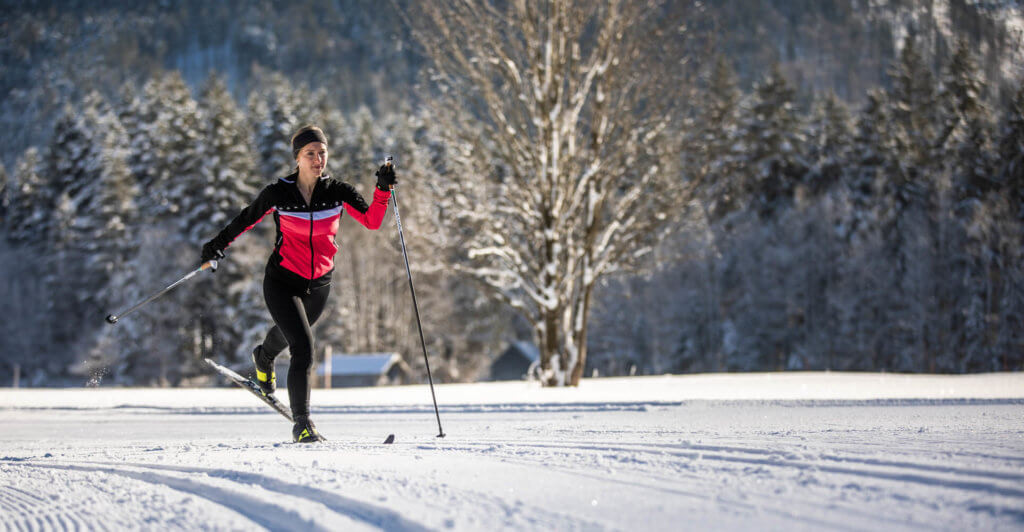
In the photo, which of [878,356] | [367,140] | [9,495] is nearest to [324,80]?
[367,140]

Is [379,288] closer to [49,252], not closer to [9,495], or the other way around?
[49,252]

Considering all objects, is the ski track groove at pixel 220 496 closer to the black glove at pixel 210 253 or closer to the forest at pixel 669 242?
the black glove at pixel 210 253

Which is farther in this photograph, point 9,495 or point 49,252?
point 49,252

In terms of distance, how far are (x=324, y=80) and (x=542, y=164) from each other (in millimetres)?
164488

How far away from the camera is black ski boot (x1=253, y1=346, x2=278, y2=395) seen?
5.51 m

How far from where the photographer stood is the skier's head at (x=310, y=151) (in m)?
5.15

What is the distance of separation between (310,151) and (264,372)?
1.57 metres

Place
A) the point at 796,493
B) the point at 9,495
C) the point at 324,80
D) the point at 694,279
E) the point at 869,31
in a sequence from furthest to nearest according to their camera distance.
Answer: the point at 324,80
the point at 869,31
the point at 694,279
the point at 9,495
the point at 796,493

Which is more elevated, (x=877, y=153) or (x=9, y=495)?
(x=877, y=153)

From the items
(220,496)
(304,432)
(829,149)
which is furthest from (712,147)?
(829,149)

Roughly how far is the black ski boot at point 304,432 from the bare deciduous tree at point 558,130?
9.02 m

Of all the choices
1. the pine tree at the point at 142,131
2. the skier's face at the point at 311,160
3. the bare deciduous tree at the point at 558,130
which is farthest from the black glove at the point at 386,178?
the pine tree at the point at 142,131

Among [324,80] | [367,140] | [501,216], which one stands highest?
[324,80]

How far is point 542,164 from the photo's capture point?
14.2m
